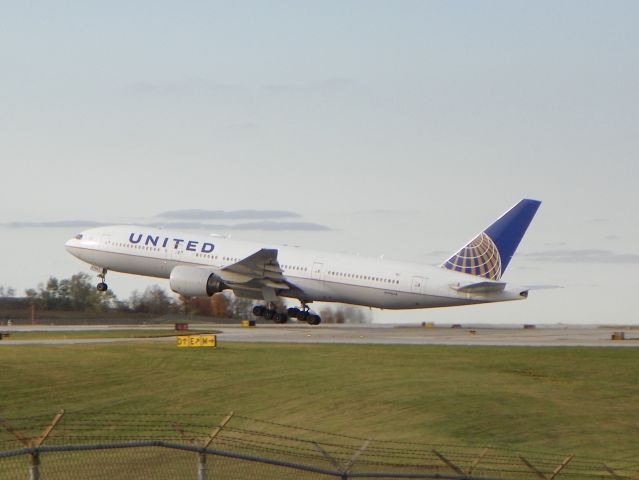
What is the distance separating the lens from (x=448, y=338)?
2717 inches

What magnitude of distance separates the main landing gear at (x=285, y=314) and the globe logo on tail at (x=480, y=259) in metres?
11.1

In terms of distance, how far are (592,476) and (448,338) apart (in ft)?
129

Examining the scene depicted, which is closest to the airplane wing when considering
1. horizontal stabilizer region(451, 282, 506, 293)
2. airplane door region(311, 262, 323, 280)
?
airplane door region(311, 262, 323, 280)

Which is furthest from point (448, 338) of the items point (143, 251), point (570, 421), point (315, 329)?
point (570, 421)

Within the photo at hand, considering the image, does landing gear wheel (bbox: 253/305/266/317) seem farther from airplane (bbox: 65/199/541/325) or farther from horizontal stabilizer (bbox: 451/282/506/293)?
horizontal stabilizer (bbox: 451/282/506/293)

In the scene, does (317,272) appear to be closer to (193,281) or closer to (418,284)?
(418,284)

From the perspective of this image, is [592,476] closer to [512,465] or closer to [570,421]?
[512,465]

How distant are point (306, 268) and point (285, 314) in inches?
161

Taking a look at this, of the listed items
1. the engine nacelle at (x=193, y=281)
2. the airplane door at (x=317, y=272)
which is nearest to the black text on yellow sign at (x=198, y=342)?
the engine nacelle at (x=193, y=281)

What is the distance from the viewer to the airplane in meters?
75.7

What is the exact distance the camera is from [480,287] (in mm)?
73438

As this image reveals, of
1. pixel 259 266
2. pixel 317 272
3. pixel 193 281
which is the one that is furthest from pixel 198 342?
pixel 317 272

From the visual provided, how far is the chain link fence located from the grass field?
51.8 inches

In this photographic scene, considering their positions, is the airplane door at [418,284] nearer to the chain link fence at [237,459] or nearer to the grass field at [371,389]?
the grass field at [371,389]
